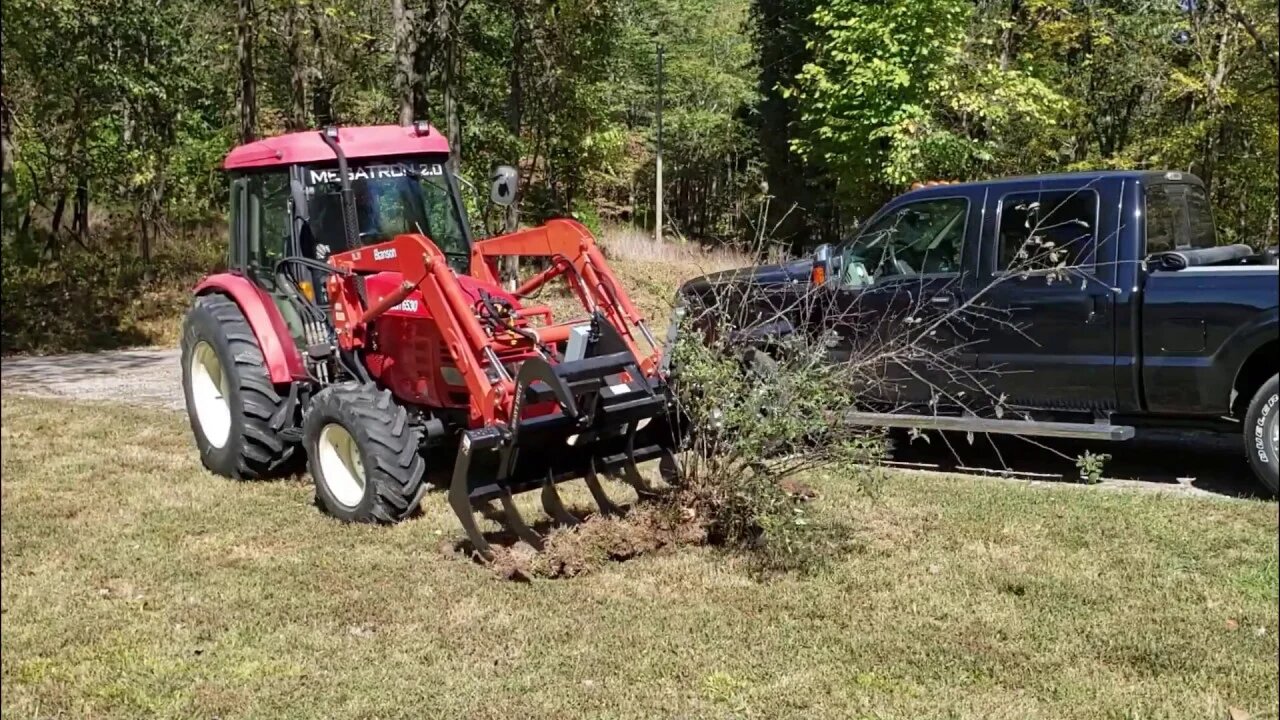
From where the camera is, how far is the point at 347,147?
754 centimetres

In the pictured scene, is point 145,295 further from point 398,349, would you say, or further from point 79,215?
point 79,215

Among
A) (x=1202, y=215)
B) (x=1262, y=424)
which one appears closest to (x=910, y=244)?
(x=1262, y=424)

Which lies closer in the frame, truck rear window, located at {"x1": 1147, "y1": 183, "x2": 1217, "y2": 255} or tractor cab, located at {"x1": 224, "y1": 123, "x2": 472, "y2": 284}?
truck rear window, located at {"x1": 1147, "y1": 183, "x2": 1217, "y2": 255}

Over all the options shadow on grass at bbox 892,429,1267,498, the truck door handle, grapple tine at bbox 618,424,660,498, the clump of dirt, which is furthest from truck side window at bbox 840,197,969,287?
the clump of dirt

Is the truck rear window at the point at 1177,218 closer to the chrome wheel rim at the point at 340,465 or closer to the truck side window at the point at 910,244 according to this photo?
the truck side window at the point at 910,244

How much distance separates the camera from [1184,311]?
6.18 metres

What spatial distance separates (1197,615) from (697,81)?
3649cm

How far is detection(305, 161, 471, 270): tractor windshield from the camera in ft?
24.8

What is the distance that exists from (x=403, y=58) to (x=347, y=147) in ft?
26.1

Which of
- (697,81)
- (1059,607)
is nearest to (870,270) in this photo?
(1059,607)

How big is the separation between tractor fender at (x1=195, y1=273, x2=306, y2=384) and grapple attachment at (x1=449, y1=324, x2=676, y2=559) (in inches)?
69.3

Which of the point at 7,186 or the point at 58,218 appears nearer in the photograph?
the point at 7,186

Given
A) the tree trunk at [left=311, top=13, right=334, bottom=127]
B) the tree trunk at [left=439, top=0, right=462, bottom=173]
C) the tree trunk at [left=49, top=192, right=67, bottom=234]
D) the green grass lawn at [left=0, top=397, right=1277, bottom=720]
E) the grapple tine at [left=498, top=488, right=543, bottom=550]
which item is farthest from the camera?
the tree trunk at [left=311, top=13, right=334, bottom=127]

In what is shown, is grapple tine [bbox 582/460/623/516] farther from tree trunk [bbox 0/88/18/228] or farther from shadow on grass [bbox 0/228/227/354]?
tree trunk [bbox 0/88/18/228]
